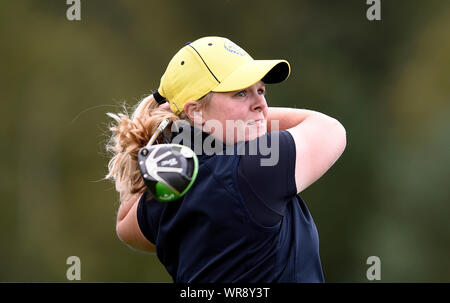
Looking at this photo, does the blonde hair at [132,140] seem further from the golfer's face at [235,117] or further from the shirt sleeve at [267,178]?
the shirt sleeve at [267,178]

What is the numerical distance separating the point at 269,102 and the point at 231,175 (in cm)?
515

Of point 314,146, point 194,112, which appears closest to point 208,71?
point 194,112

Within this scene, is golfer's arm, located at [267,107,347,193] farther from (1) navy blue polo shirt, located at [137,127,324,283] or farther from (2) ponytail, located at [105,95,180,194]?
(2) ponytail, located at [105,95,180,194]

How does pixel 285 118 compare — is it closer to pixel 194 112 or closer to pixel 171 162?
pixel 194 112

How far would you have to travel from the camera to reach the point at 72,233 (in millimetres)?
6785

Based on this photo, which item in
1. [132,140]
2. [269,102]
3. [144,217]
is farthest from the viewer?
[269,102]

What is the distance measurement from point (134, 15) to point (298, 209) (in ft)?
18.9

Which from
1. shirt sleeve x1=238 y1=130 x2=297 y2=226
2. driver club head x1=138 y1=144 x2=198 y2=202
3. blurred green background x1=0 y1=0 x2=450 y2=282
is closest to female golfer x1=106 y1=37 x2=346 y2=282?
shirt sleeve x1=238 y1=130 x2=297 y2=226

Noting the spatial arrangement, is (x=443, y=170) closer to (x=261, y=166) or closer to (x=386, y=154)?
(x=386, y=154)

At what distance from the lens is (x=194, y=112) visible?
7.23 feet

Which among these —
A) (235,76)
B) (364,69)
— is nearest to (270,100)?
(364,69)

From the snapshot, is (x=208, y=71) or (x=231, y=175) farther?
(x=208, y=71)

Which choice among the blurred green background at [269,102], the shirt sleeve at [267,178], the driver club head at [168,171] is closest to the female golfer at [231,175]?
the shirt sleeve at [267,178]

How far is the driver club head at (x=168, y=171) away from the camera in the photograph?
5.75 ft
